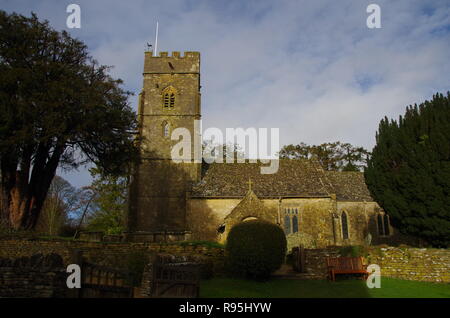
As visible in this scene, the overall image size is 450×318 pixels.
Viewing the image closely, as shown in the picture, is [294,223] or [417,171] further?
[294,223]

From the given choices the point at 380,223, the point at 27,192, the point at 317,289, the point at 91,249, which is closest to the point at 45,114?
the point at 27,192

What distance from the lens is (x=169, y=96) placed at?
1320 inches

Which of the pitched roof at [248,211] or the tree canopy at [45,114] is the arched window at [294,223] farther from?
the tree canopy at [45,114]

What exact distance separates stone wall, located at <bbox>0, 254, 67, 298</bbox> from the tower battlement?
87.5 ft

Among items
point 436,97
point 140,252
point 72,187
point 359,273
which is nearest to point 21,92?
point 140,252

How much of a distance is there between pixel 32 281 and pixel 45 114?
40.3 ft

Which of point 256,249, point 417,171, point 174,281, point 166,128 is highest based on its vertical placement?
point 166,128

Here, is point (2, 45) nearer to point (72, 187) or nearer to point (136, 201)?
point (136, 201)

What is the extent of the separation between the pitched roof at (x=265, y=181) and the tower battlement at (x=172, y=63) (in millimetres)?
9879

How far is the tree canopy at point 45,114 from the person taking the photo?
1920 centimetres

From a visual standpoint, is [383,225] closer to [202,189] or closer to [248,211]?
[248,211]

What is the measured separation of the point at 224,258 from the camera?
18.3 meters

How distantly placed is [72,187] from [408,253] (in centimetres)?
5032

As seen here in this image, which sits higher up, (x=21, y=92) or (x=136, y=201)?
→ (x=21, y=92)
